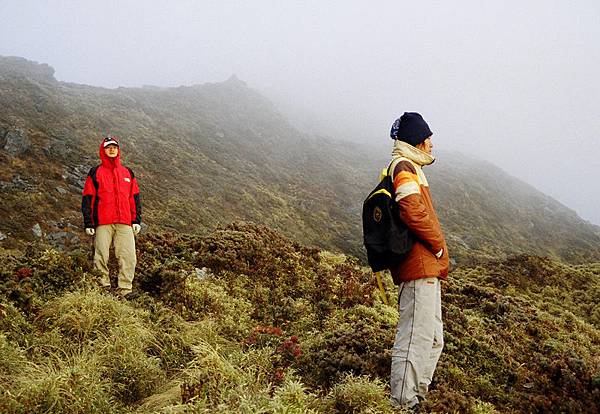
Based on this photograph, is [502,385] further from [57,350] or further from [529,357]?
[57,350]

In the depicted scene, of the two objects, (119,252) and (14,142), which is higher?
(14,142)

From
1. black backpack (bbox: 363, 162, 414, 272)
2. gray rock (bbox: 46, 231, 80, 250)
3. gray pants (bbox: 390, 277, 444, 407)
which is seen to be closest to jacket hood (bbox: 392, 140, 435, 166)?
black backpack (bbox: 363, 162, 414, 272)

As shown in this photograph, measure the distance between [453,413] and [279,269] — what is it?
20.9ft

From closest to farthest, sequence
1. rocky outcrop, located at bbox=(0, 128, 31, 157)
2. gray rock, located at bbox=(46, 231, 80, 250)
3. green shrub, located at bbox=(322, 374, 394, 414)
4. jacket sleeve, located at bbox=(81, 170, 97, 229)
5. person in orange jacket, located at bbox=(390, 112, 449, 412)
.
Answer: green shrub, located at bbox=(322, 374, 394, 414) → person in orange jacket, located at bbox=(390, 112, 449, 412) → jacket sleeve, located at bbox=(81, 170, 97, 229) → gray rock, located at bbox=(46, 231, 80, 250) → rocky outcrop, located at bbox=(0, 128, 31, 157)

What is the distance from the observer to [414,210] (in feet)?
14.2

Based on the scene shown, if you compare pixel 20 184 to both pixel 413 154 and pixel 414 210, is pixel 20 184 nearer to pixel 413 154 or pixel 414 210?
pixel 413 154

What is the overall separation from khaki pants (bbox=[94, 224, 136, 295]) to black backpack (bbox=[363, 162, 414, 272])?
17.6ft

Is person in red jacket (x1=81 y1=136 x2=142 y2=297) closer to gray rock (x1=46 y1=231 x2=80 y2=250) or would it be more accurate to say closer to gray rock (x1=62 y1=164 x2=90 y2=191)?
gray rock (x1=46 y1=231 x2=80 y2=250)

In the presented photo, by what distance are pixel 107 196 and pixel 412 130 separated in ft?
19.7

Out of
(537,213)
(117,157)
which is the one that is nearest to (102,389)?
(117,157)

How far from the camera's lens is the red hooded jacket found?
7914 mm

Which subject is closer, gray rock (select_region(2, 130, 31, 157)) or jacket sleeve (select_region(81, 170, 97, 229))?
jacket sleeve (select_region(81, 170, 97, 229))

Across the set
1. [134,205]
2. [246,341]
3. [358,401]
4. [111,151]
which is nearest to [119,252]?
Answer: [134,205]

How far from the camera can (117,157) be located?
8312 mm
